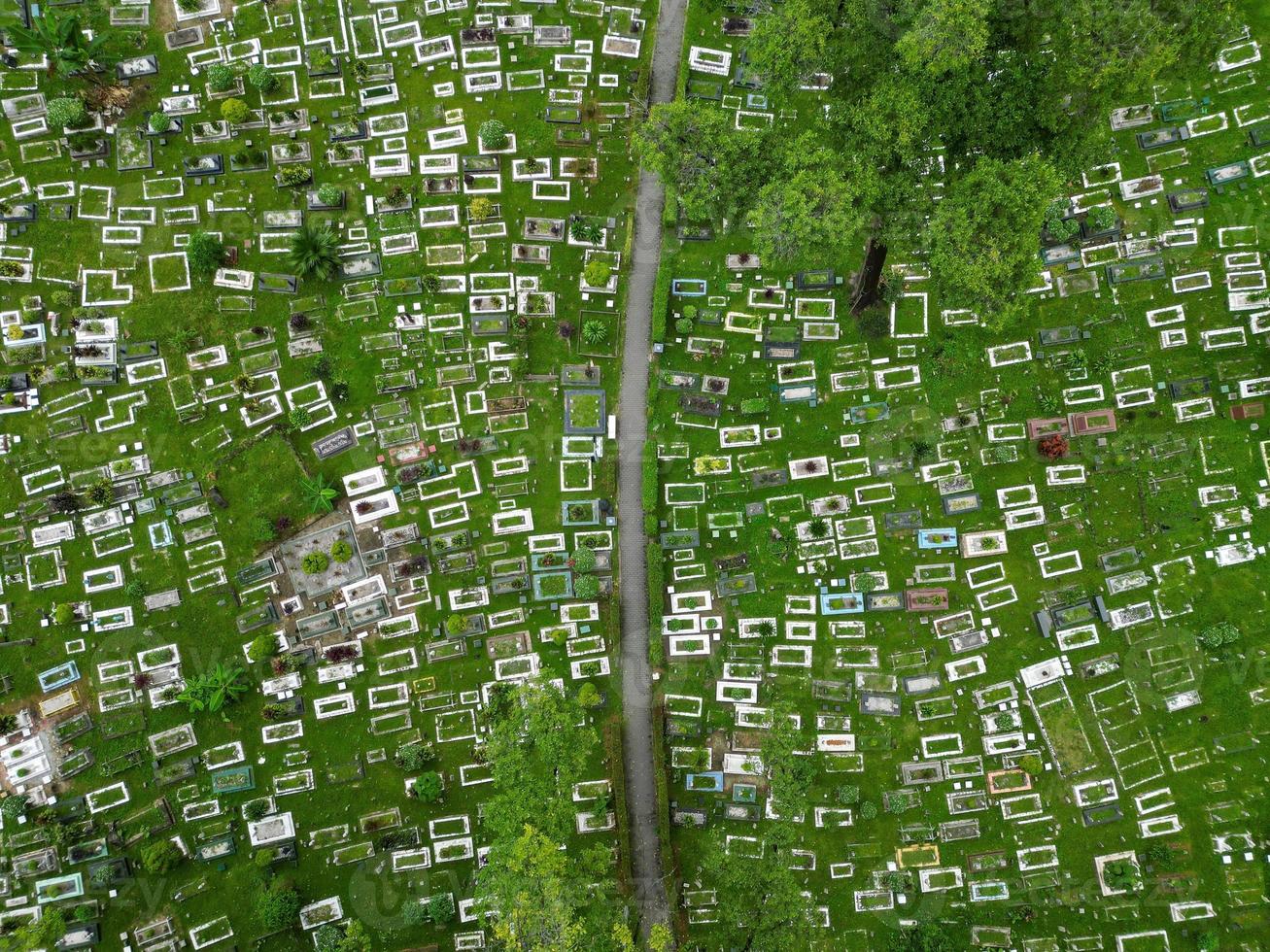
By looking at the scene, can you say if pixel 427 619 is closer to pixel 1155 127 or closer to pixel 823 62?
pixel 823 62

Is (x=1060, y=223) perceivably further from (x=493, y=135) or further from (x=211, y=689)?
(x=211, y=689)

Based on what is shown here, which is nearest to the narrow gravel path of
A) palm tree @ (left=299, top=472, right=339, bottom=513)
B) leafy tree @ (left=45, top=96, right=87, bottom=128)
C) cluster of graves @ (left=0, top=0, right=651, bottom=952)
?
cluster of graves @ (left=0, top=0, right=651, bottom=952)

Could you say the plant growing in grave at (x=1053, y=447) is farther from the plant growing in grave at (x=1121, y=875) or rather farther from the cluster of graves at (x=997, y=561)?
the plant growing in grave at (x=1121, y=875)

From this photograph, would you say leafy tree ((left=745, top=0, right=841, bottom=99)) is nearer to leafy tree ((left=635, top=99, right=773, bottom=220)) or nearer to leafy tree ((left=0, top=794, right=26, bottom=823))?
leafy tree ((left=635, top=99, right=773, bottom=220))

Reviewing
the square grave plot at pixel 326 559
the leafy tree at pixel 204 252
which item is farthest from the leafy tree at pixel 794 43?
the square grave plot at pixel 326 559

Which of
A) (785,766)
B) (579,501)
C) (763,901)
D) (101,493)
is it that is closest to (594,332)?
(579,501)

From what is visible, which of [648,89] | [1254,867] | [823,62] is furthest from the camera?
[648,89]

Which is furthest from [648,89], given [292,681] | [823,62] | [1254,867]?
[1254,867]
